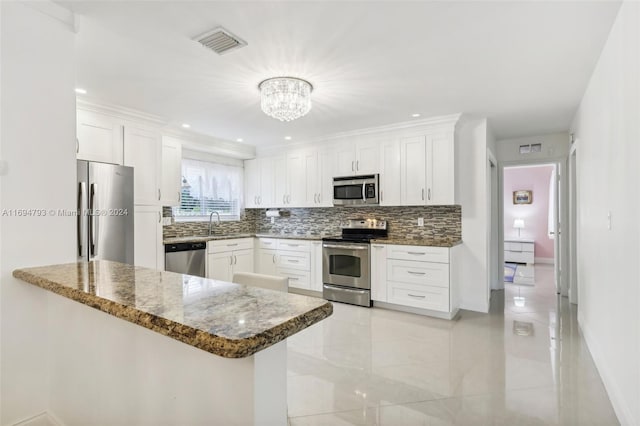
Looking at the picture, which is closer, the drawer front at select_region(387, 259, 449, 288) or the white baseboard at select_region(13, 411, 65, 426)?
the white baseboard at select_region(13, 411, 65, 426)

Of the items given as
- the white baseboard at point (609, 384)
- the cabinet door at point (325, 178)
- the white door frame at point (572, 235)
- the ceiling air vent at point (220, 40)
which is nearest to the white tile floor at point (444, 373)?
the white baseboard at point (609, 384)

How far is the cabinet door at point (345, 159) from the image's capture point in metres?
4.70

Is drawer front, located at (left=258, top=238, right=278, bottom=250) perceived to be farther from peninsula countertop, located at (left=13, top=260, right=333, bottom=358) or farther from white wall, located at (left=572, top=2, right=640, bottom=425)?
white wall, located at (left=572, top=2, right=640, bottom=425)

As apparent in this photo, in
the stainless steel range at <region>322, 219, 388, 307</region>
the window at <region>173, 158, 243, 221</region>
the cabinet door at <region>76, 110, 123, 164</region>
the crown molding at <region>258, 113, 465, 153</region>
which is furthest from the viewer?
the window at <region>173, 158, 243, 221</region>

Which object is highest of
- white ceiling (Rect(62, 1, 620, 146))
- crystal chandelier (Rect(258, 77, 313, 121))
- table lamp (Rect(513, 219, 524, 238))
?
white ceiling (Rect(62, 1, 620, 146))

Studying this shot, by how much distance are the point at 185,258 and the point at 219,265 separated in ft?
1.97

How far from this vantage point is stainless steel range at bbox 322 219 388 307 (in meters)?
4.34

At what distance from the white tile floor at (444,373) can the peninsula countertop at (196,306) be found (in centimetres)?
123

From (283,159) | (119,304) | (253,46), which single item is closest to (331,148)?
(283,159)

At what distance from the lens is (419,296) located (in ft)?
13.0

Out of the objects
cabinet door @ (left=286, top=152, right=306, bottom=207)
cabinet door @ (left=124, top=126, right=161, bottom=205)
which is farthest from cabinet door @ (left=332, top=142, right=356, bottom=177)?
cabinet door @ (left=124, top=126, right=161, bottom=205)

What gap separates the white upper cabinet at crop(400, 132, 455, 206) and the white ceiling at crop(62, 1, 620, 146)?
0.45 m

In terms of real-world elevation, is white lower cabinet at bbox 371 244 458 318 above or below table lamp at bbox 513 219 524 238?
below

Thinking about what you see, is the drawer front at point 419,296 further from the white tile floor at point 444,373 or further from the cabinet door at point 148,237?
the cabinet door at point 148,237
